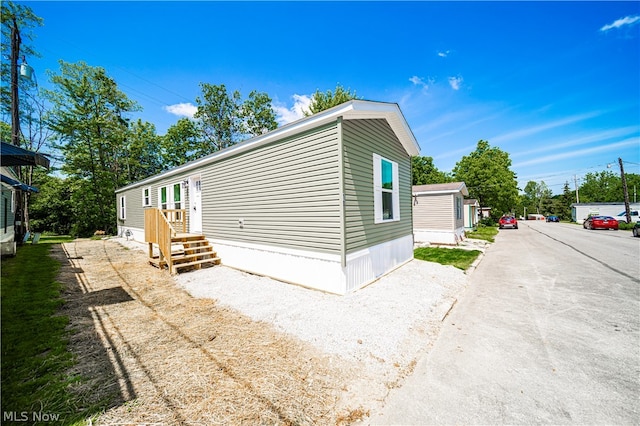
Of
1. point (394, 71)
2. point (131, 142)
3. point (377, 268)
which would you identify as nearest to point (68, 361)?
point (377, 268)

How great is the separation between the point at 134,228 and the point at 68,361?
14920 mm

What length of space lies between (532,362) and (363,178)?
13.6ft

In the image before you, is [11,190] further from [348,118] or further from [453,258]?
[453,258]

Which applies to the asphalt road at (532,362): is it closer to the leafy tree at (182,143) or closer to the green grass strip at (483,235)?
the green grass strip at (483,235)

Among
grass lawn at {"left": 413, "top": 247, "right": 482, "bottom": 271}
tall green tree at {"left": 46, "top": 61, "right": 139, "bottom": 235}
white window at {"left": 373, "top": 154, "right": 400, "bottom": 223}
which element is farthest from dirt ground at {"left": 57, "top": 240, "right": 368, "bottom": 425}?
tall green tree at {"left": 46, "top": 61, "right": 139, "bottom": 235}

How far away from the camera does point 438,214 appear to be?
14070 mm

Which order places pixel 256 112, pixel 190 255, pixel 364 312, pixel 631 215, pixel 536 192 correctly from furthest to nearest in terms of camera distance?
pixel 536 192, pixel 631 215, pixel 256 112, pixel 190 255, pixel 364 312

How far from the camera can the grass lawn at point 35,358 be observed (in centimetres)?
218

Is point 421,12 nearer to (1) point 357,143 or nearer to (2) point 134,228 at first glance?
(1) point 357,143

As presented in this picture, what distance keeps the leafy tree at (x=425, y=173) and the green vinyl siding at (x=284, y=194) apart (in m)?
34.2

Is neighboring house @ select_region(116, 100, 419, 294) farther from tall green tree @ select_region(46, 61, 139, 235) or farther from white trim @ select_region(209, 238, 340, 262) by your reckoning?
tall green tree @ select_region(46, 61, 139, 235)

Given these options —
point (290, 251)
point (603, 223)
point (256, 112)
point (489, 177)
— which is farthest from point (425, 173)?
point (290, 251)

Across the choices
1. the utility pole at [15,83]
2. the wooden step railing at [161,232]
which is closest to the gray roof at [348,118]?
the wooden step railing at [161,232]

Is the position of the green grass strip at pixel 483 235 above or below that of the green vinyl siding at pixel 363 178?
below
